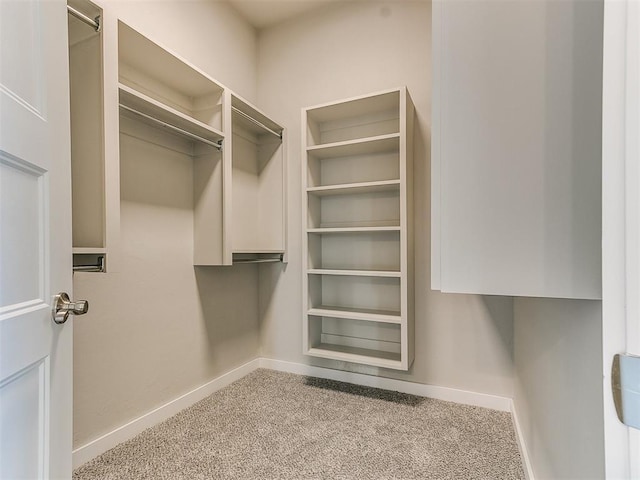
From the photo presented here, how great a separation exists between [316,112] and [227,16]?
3.26 ft

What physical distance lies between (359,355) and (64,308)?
1.73 metres

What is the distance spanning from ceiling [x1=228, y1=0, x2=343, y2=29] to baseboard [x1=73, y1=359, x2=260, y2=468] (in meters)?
2.74

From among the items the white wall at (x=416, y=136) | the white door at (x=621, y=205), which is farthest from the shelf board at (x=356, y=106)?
the white door at (x=621, y=205)

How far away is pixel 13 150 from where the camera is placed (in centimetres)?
60

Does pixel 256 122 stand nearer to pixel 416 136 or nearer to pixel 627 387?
pixel 416 136

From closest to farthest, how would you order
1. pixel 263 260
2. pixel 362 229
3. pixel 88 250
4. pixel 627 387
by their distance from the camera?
pixel 627 387 < pixel 88 250 < pixel 362 229 < pixel 263 260

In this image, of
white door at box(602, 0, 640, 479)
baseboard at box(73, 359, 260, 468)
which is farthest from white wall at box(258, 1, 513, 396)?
white door at box(602, 0, 640, 479)

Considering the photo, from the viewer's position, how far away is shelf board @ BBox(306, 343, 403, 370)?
202 cm

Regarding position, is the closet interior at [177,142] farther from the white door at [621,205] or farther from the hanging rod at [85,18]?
the white door at [621,205]

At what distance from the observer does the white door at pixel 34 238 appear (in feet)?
1.96

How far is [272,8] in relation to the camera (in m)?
2.44

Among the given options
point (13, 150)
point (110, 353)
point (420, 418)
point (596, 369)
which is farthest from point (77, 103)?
point (420, 418)

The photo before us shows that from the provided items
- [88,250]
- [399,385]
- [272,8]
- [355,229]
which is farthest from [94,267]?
[272,8]

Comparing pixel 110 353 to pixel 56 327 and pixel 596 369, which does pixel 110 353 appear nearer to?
pixel 56 327
